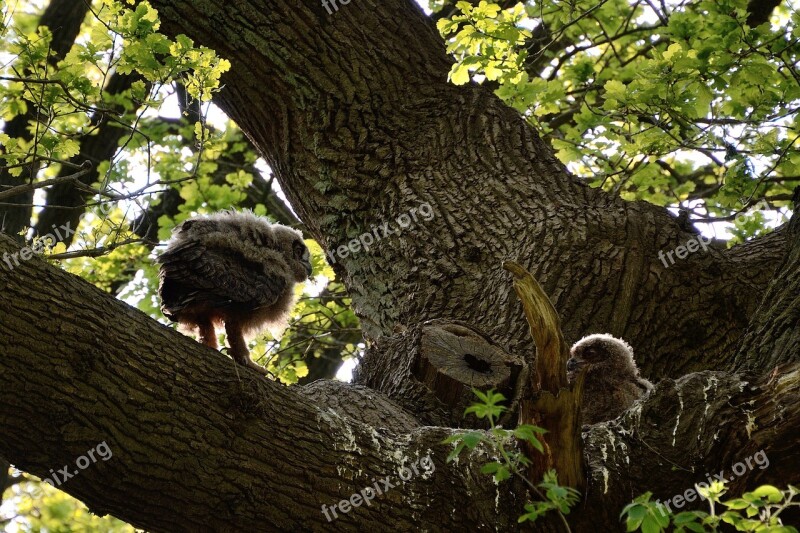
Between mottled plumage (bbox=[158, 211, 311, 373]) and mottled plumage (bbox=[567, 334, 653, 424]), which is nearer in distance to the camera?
mottled plumage (bbox=[158, 211, 311, 373])

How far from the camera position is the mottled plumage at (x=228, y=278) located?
149 inches

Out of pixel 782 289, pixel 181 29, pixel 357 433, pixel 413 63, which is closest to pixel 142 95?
pixel 181 29

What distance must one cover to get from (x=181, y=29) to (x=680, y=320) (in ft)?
11.3

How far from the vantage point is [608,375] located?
15.0 feet

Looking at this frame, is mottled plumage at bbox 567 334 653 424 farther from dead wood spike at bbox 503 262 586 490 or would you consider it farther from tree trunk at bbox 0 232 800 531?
dead wood spike at bbox 503 262 586 490
